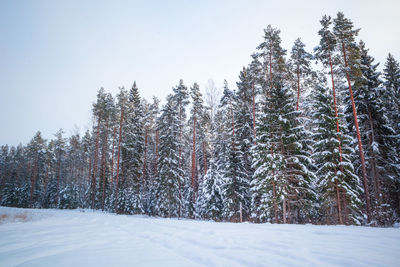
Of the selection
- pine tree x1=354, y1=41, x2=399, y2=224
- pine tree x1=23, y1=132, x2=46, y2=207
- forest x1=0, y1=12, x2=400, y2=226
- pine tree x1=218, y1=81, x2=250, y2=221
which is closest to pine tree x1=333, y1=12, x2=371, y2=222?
forest x1=0, y1=12, x2=400, y2=226

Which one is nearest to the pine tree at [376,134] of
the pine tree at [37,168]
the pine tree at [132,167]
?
the pine tree at [132,167]

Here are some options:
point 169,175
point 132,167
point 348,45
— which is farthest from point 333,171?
point 132,167

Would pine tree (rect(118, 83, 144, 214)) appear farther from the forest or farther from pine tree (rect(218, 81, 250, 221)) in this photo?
pine tree (rect(218, 81, 250, 221))

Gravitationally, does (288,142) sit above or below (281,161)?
above

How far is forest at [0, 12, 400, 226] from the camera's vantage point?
14.2 m

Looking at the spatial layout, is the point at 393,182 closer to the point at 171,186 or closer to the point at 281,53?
the point at 281,53

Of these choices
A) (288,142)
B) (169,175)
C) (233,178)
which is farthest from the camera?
(169,175)

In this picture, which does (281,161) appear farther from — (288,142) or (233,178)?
(233,178)

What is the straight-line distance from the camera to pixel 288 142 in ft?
49.0

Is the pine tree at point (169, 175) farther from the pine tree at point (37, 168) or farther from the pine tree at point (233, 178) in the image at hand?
the pine tree at point (37, 168)

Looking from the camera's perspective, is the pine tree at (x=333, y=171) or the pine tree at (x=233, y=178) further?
the pine tree at (x=233, y=178)

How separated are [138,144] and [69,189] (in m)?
22.1

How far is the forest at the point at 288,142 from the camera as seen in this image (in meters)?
14.2

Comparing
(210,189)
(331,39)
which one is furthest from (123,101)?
(331,39)
